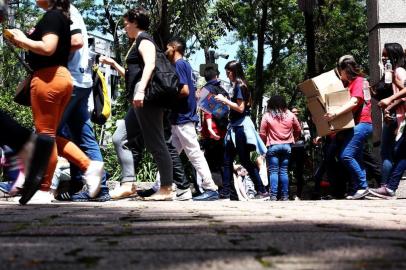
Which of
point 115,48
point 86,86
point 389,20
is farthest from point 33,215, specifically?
point 115,48

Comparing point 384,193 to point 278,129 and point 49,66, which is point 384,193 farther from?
point 49,66

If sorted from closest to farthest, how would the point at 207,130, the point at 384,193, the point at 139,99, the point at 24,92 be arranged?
the point at 24,92
the point at 139,99
the point at 384,193
the point at 207,130

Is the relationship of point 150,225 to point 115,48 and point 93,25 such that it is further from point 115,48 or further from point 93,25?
point 93,25

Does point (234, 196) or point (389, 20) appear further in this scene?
point (389, 20)

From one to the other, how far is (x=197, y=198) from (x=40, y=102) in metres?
2.95

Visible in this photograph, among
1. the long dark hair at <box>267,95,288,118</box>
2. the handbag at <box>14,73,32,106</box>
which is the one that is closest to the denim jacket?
the long dark hair at <box>267,95,288,118</box>

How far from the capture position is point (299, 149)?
12391mm

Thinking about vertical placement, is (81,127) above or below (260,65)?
below

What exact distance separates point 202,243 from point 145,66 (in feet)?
14.8

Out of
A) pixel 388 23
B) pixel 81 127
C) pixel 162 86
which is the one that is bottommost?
pixel 81 127

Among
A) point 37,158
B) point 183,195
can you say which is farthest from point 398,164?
point 37,158

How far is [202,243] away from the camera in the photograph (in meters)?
3.12

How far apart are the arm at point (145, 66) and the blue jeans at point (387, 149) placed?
3114mm

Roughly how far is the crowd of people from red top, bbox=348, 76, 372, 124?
0.04ft
